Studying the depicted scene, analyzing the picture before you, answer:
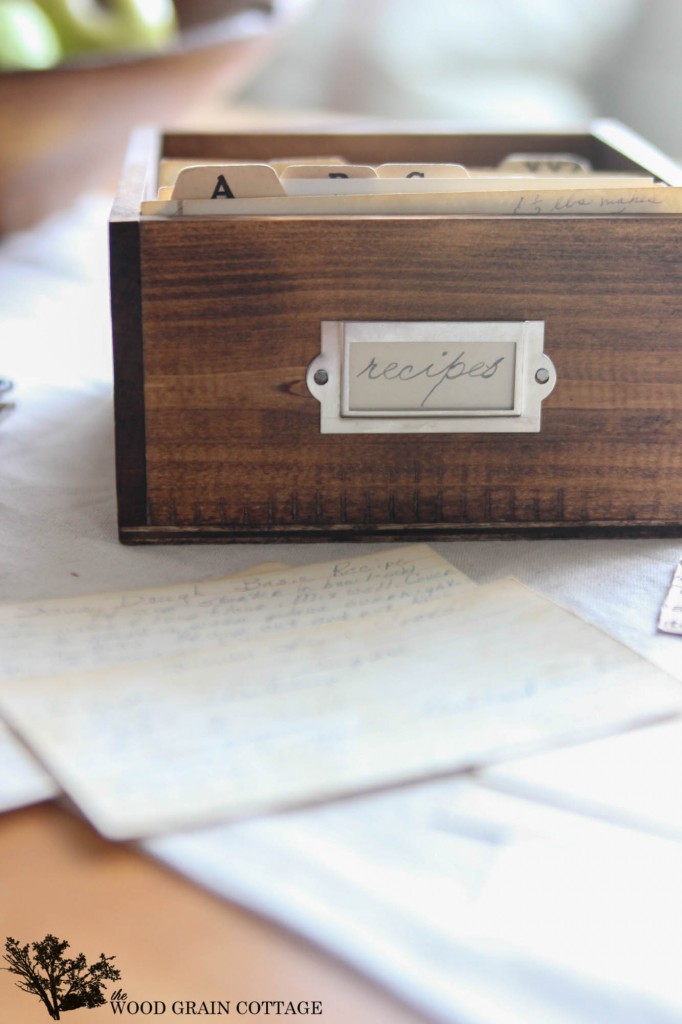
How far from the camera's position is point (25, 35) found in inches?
40.6

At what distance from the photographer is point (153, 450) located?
0.54 m

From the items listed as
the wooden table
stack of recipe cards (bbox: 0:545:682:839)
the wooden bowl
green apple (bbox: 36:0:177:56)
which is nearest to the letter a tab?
stack of recipe cards (bbox: 0:545:682:839)

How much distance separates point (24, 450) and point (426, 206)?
0.29 meters

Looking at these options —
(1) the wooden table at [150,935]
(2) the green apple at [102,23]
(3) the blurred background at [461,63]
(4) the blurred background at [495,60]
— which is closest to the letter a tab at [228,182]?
(1) the wooden table at [150,935]

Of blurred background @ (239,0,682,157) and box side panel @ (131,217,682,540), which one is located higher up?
blurred background @ (239,0,682,157)

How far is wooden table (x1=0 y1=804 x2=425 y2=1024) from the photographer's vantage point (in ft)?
1.02

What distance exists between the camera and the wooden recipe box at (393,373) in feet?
1.69

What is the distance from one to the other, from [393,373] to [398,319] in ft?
0.08

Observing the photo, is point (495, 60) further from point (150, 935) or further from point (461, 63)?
point (150, 935)

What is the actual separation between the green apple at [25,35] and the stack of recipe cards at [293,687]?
661 mm

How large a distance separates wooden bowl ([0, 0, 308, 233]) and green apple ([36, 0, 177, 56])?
0.14 feet

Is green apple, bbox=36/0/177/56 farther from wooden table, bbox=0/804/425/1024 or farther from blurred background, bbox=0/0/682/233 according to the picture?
wooden table, bbox=0/804/425/1024

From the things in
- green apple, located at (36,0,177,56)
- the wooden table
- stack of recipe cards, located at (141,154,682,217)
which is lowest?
the wooden table

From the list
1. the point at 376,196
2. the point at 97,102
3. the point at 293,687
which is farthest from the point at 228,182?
the point at 97,102
